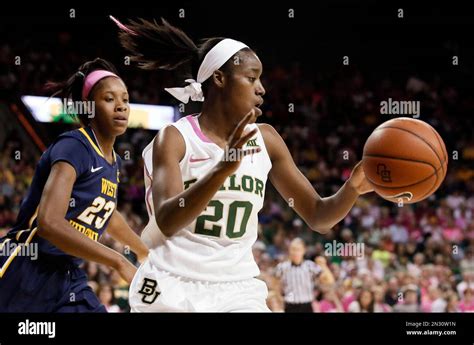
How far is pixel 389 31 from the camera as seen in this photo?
44.2 ft

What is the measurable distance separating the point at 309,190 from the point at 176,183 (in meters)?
0.70

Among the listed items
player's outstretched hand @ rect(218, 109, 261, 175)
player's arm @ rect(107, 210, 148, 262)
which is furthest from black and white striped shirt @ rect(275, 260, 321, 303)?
player's outstretched hand @ rect(218, 109, 261, 175)

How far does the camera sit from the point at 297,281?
774 cm

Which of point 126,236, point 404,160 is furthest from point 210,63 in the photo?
point 126,236

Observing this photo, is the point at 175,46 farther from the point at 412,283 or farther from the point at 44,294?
the point at 412,283

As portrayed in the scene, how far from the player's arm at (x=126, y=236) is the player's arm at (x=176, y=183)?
0.89m

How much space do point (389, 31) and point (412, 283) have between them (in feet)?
19.7

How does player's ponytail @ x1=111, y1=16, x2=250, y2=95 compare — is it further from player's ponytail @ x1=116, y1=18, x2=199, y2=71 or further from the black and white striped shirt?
the black and white striped shirt

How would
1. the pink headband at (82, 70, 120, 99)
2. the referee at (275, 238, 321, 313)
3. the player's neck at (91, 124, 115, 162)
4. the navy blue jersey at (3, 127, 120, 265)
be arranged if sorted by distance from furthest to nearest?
the referee at (275, 238, 321, 313), the pink headband at (82, 70, 120, 99), the player's neck at (91, 124, 115, 162), the navy blue jersey at (3, 127, 120, 265)

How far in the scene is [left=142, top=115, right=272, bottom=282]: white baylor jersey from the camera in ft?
9.52

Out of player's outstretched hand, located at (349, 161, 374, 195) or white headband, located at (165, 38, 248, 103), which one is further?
player's outstretched hand, located at (349, 161, 374, 195)

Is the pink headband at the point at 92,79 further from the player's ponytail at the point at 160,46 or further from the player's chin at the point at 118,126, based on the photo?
the player's ponytail at the point at 160,46

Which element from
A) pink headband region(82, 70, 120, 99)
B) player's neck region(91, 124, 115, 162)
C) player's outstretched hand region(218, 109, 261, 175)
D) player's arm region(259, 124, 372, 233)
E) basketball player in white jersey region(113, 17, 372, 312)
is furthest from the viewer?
pink headband region(82, 70, 120, 99)
